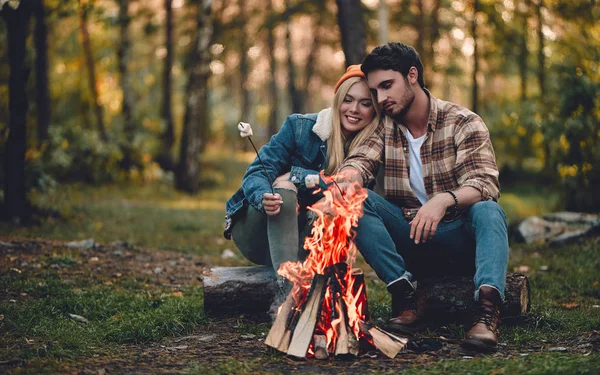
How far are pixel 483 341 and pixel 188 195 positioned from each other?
459 inches

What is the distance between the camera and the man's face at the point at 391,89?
14.6 ft

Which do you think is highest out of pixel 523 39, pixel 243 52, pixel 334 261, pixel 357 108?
pixel 243 52

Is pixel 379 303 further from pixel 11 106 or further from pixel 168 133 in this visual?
pixel 168 133

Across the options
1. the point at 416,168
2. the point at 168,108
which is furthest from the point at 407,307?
the point at 168,108

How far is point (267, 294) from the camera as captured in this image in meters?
4.83

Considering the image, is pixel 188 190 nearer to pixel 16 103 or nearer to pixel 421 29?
pixel 16 103

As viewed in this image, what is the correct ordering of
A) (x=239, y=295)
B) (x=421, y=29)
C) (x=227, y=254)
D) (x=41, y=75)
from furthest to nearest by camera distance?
(x=421, y=29) < (x=41, y=75) < (x=227, y=254) < (x=239, y=295)

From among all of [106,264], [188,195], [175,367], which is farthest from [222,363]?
Result: [188,195]

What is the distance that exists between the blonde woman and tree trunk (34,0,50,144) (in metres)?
8.89

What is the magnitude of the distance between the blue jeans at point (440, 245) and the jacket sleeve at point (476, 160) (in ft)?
0.45

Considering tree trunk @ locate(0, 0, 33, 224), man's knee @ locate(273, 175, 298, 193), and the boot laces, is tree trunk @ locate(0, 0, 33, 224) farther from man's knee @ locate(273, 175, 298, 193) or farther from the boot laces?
the boot laces

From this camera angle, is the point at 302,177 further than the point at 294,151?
No

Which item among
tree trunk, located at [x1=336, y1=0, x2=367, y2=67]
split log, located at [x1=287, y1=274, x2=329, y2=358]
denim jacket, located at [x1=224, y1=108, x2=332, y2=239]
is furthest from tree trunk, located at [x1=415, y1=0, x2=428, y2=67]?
split log, located at [x1=287, y1=274, x2=329, y2=358]

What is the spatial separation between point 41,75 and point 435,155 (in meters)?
11.3
